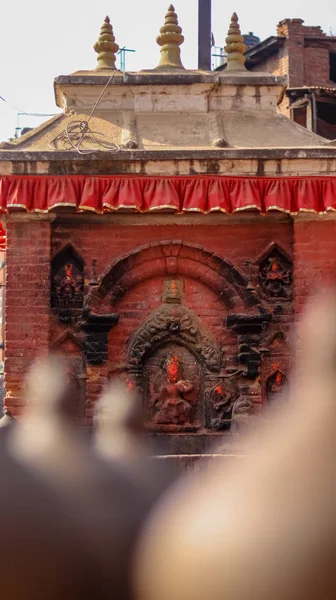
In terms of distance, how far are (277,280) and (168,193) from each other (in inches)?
61.6

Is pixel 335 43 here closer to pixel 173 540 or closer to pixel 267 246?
pixel 267 246

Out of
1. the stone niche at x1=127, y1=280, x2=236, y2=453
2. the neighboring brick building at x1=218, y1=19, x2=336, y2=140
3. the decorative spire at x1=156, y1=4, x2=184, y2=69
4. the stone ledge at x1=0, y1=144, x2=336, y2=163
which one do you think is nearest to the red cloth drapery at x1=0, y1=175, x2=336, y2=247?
the stone ledge at x1=0, y1=144, x2=336, y2=163

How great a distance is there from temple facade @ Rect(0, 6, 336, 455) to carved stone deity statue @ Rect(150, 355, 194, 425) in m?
0.01

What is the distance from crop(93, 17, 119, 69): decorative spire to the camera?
12.3 metres

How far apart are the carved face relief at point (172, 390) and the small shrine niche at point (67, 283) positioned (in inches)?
40.2

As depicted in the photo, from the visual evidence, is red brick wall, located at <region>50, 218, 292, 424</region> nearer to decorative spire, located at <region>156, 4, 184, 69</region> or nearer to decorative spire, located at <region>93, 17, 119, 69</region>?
decorative spire, located at <region>156, 4, 184, 69</region>

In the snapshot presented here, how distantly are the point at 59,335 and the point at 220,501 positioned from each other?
26.7 ft

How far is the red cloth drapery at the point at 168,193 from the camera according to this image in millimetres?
10477

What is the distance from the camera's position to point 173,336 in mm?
11016

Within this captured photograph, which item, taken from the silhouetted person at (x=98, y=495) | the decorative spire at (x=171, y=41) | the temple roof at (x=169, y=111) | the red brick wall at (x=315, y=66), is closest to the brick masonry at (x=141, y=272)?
the temple roof at (x=169, y=111)

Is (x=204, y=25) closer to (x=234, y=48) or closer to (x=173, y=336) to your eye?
(x=234, y=48)

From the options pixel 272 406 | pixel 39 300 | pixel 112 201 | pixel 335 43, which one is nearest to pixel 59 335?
pixel 39 300

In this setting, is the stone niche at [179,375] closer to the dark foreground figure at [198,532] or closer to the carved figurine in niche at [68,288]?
the carved figurine in niche at [68,288]

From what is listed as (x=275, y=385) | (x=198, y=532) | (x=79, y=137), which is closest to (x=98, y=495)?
(x=198, y=532)
